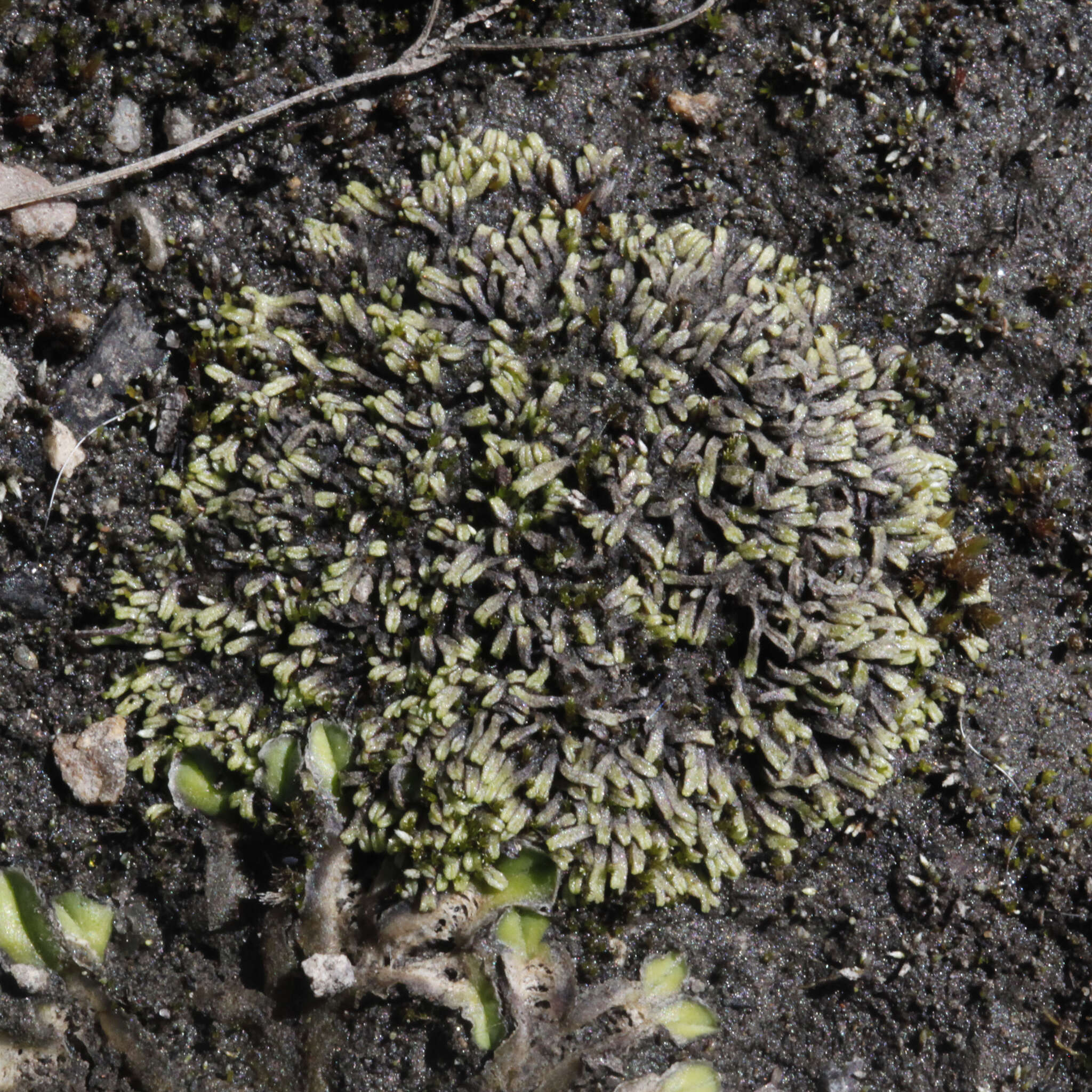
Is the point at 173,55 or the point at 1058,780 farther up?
the point at 173,55

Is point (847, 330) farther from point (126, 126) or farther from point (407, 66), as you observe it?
point (126, 126)

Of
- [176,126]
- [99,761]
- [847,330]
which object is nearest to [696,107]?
[847,330]

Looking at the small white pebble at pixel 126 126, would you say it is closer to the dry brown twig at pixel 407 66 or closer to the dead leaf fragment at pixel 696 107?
the dry brown twig at pixel 407 66

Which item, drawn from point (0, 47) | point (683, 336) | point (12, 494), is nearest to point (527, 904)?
point (683, 336)

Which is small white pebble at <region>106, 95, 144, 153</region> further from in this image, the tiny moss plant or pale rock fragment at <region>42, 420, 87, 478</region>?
pale rock fragment at <region>42, 420, 87, 478</region>

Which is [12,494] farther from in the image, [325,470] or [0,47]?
[0,47]

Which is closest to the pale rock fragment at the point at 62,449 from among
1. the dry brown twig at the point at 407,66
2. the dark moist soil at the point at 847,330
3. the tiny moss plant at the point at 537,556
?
the dark moist soil at the point at 847,330
